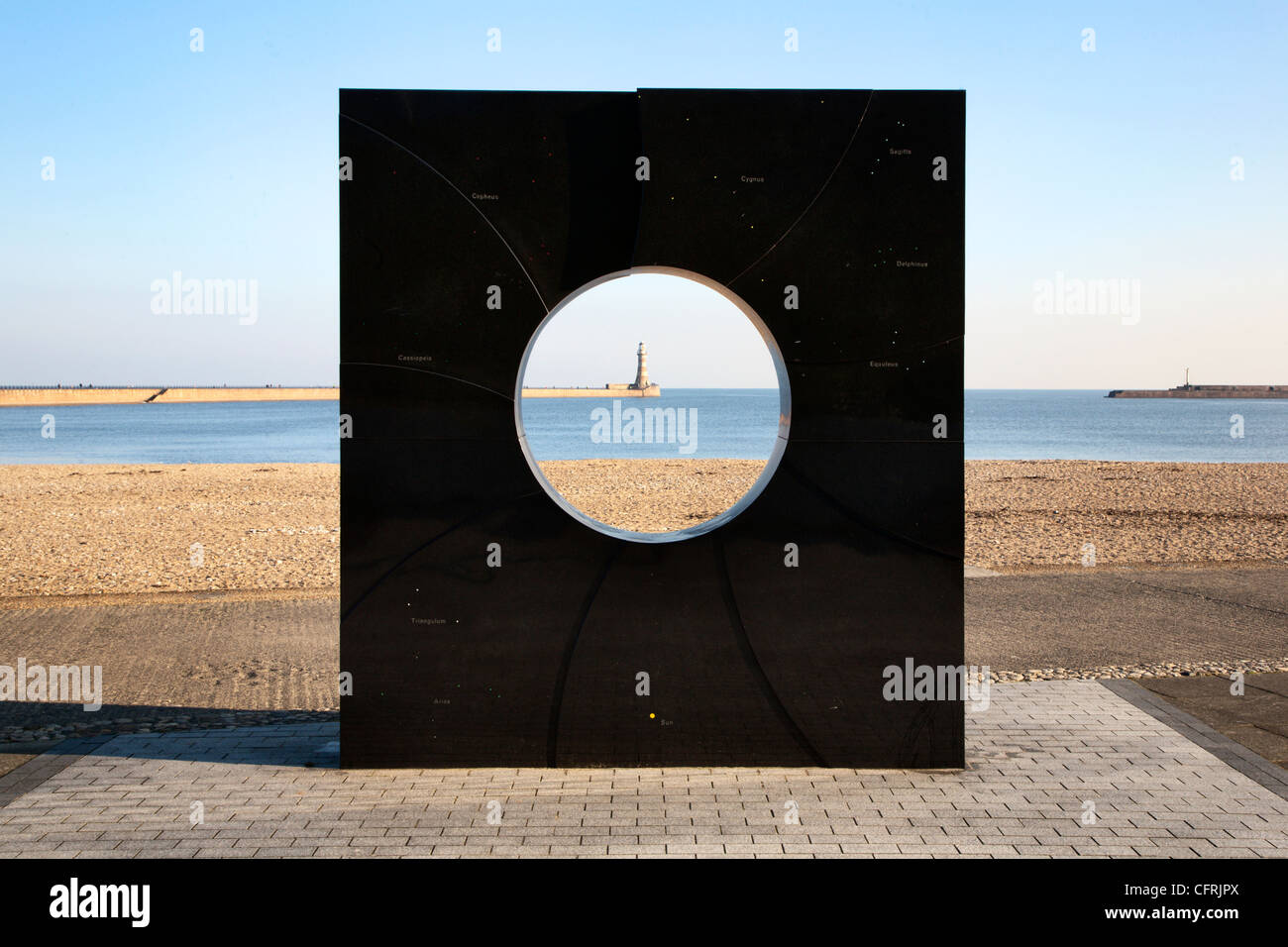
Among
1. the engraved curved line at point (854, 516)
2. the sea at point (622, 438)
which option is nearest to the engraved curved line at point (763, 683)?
the engraved curved line at point (854, 516)

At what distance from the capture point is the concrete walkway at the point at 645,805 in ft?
15.3

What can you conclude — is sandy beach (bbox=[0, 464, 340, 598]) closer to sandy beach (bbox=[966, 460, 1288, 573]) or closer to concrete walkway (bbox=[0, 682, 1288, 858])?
concrete walkway (bbox=[0, 682, 1288, 858])

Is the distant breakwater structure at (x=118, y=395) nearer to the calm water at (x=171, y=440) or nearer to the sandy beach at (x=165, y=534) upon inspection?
the calm water at (x=171, y=440)

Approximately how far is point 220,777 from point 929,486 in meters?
4.23

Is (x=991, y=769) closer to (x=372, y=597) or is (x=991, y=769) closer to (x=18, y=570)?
(x=372, y=597)

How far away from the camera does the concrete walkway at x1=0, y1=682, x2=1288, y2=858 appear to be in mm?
4668

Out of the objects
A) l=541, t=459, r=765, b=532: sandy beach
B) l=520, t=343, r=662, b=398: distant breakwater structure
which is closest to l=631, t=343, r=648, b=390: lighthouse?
l=520, t=343, r=662, b=398: distant breakwater structure

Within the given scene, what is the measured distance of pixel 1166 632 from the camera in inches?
361

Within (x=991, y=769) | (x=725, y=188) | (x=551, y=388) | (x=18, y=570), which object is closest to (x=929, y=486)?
(x=991, y=769)

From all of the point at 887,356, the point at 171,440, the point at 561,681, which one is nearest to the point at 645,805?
the point at 561,681

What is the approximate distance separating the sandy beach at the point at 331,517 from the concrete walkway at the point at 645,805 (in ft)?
20.2

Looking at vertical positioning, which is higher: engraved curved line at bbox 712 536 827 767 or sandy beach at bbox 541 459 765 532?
sandy beach at bbox 541 459 765 532

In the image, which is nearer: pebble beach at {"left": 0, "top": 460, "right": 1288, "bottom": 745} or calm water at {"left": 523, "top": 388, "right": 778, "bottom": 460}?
pebble beach at {"left": 0, "top": 460, "right": 1288, "bottom": 745}

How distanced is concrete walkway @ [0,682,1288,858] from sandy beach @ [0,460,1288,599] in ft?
20.2
